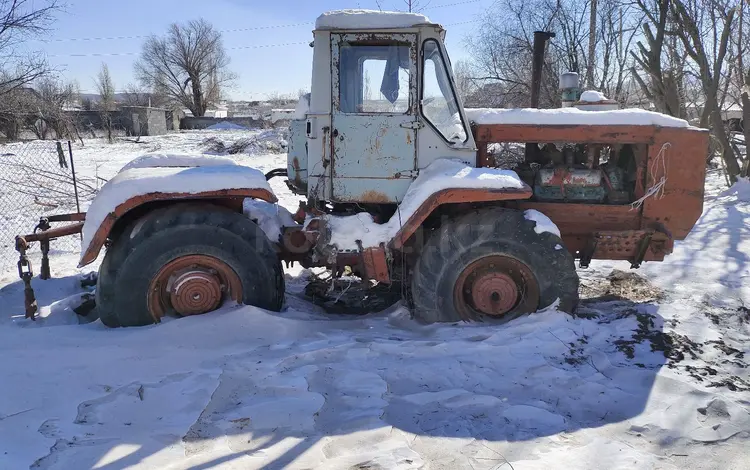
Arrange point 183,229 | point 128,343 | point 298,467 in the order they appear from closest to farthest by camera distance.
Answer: point 298,467 → point 128,343 → point 183,229

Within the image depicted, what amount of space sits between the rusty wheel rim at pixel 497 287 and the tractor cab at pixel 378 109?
900 millimetres

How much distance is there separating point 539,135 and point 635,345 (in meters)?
1.95

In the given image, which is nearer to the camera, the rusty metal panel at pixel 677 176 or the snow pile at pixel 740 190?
the rusty metal panel at pixel 677 176

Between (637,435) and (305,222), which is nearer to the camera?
(637,435)

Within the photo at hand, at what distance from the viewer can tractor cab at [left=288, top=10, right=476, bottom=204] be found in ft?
14.9

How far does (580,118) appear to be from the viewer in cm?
489

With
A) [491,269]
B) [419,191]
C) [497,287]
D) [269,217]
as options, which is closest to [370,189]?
[419,191]

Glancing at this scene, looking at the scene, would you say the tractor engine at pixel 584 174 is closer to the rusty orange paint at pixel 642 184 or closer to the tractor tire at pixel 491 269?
the rusty orange paint at pixel 642 184

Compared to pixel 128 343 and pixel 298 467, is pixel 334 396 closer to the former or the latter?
pixel 298 467

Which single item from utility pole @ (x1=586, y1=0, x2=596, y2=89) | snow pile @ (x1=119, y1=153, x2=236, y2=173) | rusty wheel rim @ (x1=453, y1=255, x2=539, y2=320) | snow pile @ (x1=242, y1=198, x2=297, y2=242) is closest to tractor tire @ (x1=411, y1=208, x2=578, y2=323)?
rusty wheel rim @ (x1=453, y1=255, x2=539, y2=320)

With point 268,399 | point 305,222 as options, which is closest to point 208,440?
point 268,399

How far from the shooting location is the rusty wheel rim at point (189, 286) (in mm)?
4379

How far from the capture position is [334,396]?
342 centimetres

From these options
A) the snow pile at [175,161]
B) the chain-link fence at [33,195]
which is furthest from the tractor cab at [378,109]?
the chain-link fence at [33,195]
